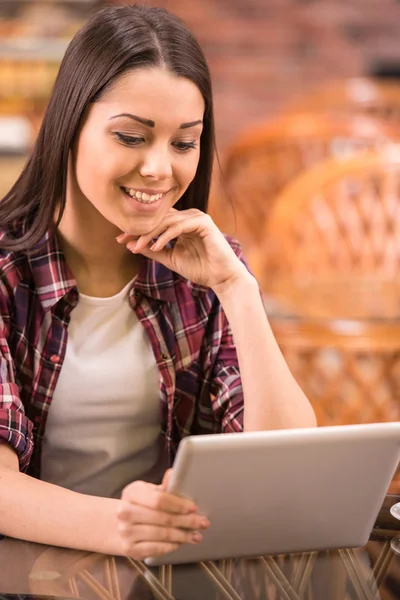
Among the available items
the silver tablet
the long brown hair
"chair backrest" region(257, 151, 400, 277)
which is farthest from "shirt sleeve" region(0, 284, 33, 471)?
"chair backrest" region(257, 151, 400, 277)

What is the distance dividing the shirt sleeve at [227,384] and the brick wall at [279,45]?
3498mm

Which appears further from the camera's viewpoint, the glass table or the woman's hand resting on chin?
the woman's hand resting on chin

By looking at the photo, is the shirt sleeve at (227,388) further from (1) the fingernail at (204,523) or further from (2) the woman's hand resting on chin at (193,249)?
(1) the fingernail at (204,523)

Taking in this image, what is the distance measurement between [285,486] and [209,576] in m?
0.11

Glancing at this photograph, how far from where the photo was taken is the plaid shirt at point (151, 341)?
118 centimetres

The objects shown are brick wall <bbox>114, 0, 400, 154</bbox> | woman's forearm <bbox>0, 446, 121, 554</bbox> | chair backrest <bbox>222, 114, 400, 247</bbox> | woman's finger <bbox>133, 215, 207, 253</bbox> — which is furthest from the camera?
brick wall <bbox>114, 0, 400, 154</bbox>

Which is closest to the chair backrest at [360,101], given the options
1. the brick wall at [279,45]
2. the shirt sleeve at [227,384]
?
the brick wall at [279,45]

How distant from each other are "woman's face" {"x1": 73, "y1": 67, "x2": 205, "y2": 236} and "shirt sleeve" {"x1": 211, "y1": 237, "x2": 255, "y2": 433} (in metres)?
0.21

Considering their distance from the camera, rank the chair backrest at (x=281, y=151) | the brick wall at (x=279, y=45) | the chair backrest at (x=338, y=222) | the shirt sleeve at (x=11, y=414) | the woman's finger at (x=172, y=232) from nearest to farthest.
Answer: the shirt sleeve at (x=11, y=414)
the woman's finger at (x=172, y=232)
the chair backrest at (x=338, y=222)
the chair backrest at (x=281, y=151)
the brick wall at (x=279, y=45)

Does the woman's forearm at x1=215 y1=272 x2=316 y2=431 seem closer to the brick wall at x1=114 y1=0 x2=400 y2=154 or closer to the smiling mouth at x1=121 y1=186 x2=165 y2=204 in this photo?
the smiling mouth at x1=121 y1=186 x2=165 y2=204

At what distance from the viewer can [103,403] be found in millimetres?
1223

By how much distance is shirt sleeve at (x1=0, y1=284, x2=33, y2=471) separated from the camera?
3.43ft

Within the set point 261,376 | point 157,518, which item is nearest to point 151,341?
point 261,376

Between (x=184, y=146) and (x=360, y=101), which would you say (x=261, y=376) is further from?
(x=360, y=101)
